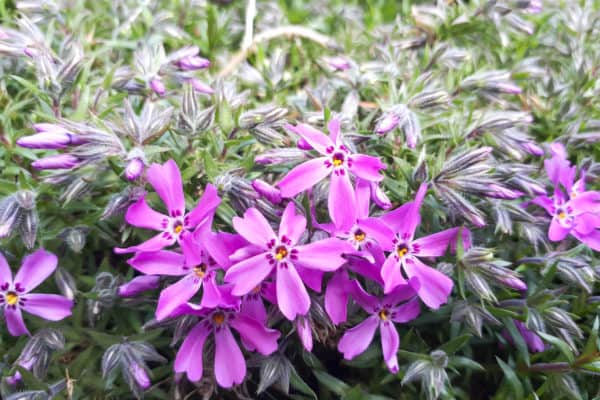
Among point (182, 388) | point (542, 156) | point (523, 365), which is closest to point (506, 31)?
point (542, 156)

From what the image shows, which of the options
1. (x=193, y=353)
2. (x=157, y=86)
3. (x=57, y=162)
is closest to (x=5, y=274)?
(x=57, y=162)

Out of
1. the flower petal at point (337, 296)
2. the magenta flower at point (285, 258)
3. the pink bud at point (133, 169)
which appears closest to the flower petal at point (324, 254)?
the magenta flower at point (285, 258)

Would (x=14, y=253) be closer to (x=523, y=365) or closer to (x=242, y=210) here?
(x=242, y=210)

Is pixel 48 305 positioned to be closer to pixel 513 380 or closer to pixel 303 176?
pixel 303 176

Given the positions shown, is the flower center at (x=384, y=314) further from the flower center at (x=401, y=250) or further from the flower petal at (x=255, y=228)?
the flower petal at (x=255, y=228)

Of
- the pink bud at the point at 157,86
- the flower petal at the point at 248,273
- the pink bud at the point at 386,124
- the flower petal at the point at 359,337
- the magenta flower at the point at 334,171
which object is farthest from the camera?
the pink bud at the point at 157,86

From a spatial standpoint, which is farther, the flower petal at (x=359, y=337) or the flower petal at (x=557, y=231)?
the flower petal at (x=557, y=231)
